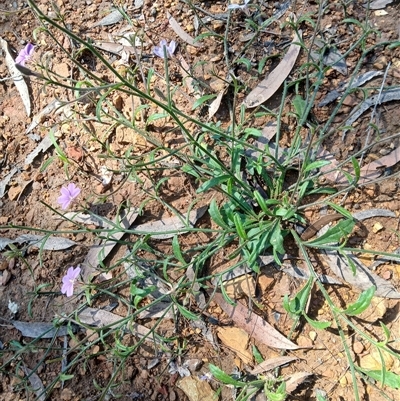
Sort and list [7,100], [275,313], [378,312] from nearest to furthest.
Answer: [378,312], [275,313], [7,100]

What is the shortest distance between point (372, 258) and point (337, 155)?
19.8 inches

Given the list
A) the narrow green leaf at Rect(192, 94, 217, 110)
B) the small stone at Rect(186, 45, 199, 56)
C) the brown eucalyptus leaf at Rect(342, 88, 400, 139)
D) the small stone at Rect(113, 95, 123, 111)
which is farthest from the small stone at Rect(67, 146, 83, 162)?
the brown eucalyptus leaf at Rect(342, 88, 400, 139)

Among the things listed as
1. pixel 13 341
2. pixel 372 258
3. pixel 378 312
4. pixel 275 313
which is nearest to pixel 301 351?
pixel 275 313

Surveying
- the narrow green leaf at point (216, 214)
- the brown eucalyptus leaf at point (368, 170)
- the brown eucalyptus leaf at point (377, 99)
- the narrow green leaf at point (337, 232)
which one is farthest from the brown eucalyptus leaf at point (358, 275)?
the brown eucalyptus leaf at point (377, 99)

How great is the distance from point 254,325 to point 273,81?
1.20m

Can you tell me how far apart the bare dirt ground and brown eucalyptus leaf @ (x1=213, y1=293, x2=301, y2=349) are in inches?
1.5

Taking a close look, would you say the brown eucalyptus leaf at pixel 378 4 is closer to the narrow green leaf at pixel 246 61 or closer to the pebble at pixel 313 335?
the narrow green leaf at pixel 246 61

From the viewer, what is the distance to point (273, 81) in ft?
7.72

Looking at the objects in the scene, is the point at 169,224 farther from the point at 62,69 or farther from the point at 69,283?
the point at 62,69

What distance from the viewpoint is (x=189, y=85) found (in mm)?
2463

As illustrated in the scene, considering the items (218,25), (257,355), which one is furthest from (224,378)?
(218,25)

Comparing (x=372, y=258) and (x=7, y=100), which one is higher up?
(x=7, y=100)

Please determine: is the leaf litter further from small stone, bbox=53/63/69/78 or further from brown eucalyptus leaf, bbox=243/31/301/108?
small stone, bbox=53/63/69/78

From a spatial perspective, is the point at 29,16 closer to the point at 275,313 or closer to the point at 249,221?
the point at 249,221
